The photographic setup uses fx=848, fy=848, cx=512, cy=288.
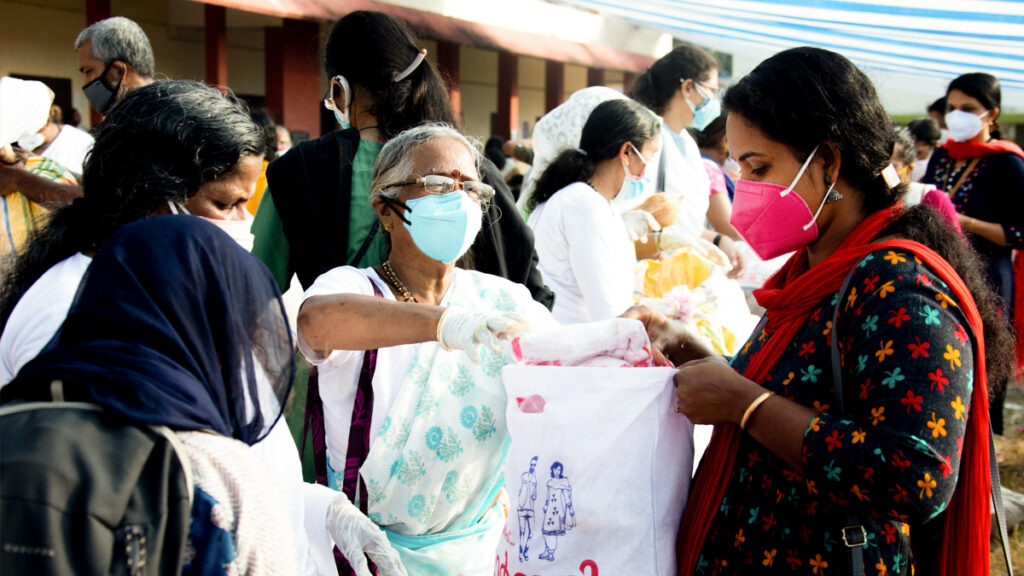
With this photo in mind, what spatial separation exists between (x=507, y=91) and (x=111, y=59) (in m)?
11.0

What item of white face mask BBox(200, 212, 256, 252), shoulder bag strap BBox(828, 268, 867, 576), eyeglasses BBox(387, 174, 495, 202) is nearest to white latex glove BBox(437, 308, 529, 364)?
eyeglasses BBox(387, 174, 495, 202)

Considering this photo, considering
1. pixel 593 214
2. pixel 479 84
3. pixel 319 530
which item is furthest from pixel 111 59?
pixel 479 84

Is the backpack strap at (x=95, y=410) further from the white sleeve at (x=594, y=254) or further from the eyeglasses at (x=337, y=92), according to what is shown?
the white sleeve at (x=594, y=254)

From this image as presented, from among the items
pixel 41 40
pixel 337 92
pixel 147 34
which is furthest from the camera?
pixel 147 34

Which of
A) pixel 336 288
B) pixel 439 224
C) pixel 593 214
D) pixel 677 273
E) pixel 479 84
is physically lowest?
pixel 479 84

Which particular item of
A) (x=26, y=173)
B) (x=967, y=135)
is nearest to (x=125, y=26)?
(x=26, y=173)

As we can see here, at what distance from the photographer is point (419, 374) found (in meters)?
2.03

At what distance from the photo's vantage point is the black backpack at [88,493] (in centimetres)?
103

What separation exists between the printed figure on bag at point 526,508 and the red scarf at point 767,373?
323 millimetres

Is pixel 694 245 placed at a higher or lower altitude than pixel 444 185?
lower

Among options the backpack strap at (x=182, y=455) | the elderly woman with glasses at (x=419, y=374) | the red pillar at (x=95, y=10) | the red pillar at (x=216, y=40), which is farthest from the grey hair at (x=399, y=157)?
the red pillar at (x=216, y=40)

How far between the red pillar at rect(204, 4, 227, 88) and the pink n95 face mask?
8.67 meters

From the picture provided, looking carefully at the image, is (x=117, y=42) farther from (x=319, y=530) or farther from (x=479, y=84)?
(x=479, y=84)

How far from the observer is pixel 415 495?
1971 mm
